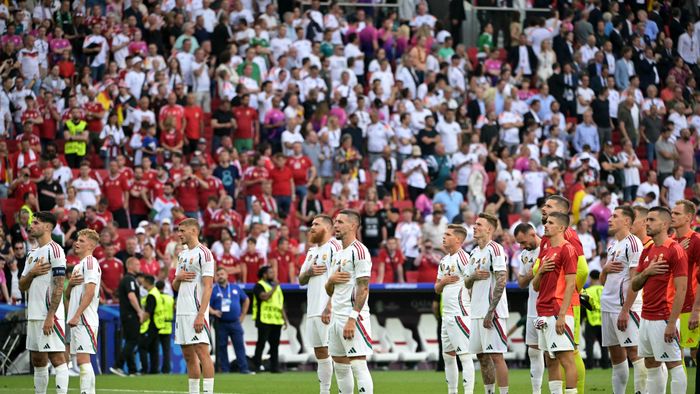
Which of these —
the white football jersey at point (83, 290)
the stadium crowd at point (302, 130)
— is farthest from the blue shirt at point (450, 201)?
the white football jersey at point (83, 290)

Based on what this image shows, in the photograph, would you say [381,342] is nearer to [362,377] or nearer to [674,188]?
[674,188]

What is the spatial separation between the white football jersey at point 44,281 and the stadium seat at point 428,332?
39.6 ft

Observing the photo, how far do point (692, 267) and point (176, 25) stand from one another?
20161mm

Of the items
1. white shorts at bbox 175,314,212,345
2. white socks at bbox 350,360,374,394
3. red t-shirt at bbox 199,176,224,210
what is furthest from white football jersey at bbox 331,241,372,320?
red t-shirt at bbox 199,176,224,210

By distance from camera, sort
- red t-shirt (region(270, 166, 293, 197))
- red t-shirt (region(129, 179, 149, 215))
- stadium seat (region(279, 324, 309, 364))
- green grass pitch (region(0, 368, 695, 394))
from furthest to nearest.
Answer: red t-shirt (region(270, 166, 293, 197)) → red t-shirt (region(129, 179, 149, 215)) → stadium seat (region(279, 324, 309, 364)) → green grass pitch (region(0, 368, 695, 394))

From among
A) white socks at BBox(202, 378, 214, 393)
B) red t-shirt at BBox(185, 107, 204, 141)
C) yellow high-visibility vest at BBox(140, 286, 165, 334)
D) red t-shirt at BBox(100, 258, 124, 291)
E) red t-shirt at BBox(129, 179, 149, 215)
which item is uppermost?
red t-shirt at BBox(185, 107, 204, 141)

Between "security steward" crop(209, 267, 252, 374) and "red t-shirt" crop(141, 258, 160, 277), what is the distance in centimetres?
148

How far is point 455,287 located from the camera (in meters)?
16.6

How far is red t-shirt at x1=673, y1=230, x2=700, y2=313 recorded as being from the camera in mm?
13898

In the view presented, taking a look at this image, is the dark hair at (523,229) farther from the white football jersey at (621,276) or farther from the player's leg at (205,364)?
the player's leg at (205,364)

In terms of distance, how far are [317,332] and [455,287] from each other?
2.10 m

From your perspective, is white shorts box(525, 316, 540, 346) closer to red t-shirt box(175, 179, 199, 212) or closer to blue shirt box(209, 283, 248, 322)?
blue shirt box(209, 283, 248, 322)

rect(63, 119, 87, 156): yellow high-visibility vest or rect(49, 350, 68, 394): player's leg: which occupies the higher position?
rect(63, 119, 87, 156): yellow high-visibility vest

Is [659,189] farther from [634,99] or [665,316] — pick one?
[665,316]
